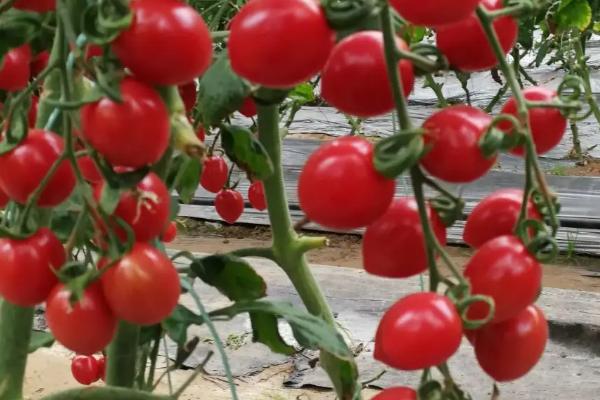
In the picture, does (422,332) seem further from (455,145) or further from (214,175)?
(214,175)

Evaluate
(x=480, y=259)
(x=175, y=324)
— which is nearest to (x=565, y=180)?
(x=175, y=324)

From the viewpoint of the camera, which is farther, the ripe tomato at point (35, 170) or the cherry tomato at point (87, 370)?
the cherry tomato at point (87, 370)

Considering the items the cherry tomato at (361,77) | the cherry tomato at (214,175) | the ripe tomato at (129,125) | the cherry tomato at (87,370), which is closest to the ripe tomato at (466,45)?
the cherry tomato at (361,77)

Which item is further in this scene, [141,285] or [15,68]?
[15,68]

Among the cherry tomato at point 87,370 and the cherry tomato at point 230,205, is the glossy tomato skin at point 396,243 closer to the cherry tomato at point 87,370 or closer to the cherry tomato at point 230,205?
the cherry tomato at point 230,205

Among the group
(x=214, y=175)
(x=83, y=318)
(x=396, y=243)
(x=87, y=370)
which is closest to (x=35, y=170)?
(x=83, y=318)

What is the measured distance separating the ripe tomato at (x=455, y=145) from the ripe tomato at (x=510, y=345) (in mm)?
78

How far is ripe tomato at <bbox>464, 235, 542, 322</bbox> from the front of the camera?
37cm

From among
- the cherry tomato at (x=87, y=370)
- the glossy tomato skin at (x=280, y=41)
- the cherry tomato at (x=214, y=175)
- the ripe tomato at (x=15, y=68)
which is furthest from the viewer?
the cherry tomato at (x=87, y=370)

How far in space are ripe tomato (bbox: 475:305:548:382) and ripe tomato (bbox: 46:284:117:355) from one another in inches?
7.4

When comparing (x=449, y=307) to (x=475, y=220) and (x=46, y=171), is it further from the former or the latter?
(x=46, y=171)

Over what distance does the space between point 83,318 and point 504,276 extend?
0.69ft

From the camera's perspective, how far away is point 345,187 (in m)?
0.36

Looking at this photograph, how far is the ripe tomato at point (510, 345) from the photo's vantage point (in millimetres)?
391
